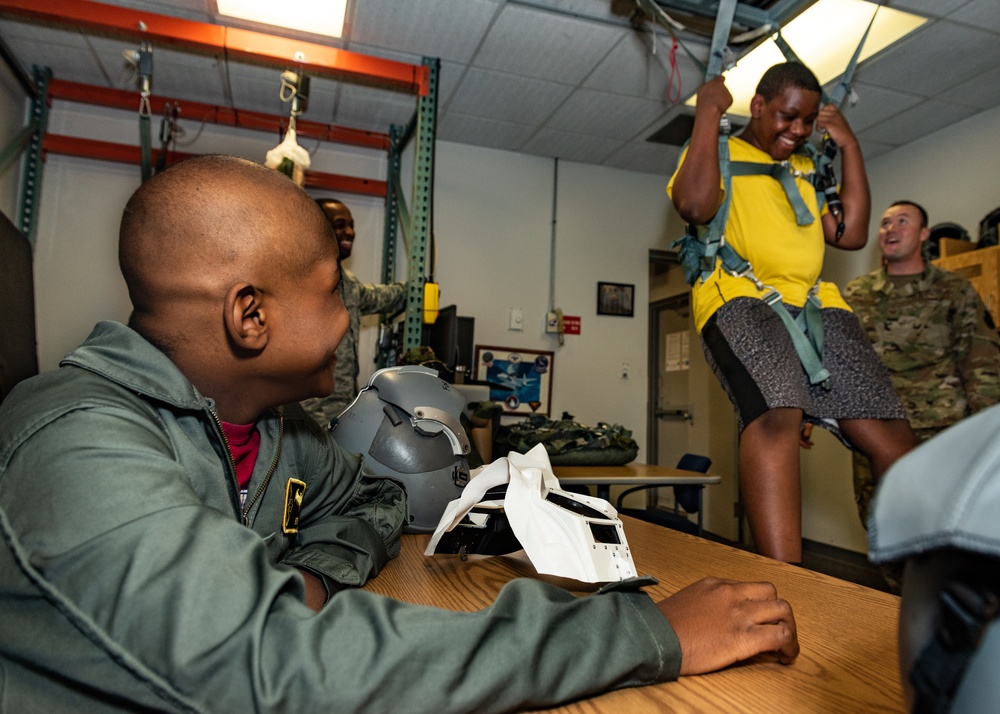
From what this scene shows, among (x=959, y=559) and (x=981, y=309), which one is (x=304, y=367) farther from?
(x=981, y=309)

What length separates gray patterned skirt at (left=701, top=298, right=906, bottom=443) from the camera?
4.92 feet

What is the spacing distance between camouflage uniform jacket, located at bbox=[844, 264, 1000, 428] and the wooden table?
108 inches

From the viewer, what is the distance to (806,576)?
3.27ft

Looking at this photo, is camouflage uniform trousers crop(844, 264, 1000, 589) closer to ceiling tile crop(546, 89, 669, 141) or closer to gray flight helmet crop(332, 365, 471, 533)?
ceiling tile crop(546, 89, 669, 141)

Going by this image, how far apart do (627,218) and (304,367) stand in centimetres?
471

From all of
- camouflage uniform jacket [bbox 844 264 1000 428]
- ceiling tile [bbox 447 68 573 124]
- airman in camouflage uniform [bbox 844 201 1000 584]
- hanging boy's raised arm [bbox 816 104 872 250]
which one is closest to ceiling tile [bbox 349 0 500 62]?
ceiling tile [bbox 447 68 573 124]

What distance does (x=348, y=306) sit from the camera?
3203 mm

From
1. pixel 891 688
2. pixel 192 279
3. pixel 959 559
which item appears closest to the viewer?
pixel 959 559

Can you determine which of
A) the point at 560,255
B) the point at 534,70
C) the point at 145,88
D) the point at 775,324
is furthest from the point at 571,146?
the point at 775,324

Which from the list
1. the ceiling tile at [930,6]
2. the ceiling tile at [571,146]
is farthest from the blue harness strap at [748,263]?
the ceiling tile at [571,146]

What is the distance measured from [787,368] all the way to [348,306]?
7.36 feet

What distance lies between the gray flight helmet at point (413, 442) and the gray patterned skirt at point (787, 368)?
0.70 metres

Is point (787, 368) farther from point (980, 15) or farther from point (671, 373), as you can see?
point (671, 373)

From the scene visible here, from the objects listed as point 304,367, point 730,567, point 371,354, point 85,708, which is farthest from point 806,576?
point 371,354
